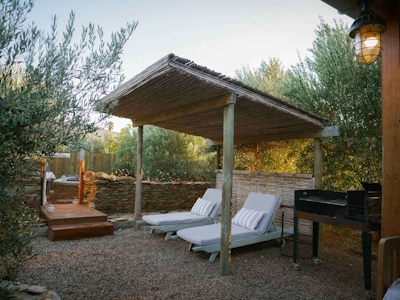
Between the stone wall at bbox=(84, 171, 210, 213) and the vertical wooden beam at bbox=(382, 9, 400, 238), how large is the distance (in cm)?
719

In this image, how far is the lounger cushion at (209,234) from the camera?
4.76 m

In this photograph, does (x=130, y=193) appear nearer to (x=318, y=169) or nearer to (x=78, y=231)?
(x=78, y=231)

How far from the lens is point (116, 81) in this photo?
2.74 m

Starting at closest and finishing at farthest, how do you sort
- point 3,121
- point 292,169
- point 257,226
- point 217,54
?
1. point 3,121
2. point 257,226
3. point 292,169
4. point 217,54

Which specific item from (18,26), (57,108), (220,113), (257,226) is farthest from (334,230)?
(18,26)

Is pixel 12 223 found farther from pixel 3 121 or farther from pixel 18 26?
pixel 18 26

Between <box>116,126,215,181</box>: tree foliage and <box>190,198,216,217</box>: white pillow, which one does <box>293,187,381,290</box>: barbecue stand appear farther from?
<box>116,126,215,181</box>: tree foliage

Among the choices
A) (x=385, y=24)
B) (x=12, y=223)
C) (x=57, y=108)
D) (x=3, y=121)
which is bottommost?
(x=12, y=223)

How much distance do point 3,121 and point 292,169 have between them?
8.30 metres

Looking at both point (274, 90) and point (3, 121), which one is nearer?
point (3, 121)

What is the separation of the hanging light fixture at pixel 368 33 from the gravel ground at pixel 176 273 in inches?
116

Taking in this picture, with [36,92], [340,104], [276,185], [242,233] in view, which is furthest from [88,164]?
[36,92]

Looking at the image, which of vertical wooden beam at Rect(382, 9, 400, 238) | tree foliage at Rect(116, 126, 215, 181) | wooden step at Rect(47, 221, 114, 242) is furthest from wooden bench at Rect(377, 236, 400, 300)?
tree foliage at Rect(116, 126, 215, 181)

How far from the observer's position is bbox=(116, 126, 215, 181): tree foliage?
11.2 meters
